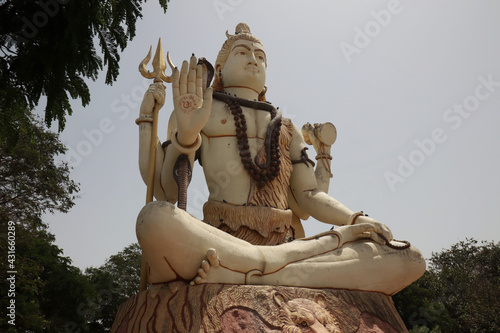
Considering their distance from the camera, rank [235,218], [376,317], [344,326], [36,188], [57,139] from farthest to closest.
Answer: [57,139], [36,188], [235,218], [376,317], [344,326]

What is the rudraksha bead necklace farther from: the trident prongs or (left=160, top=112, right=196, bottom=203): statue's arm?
the trident prongs

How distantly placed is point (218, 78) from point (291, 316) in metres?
3.08

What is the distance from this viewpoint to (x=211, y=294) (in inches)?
150

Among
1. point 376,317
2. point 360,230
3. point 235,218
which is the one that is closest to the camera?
point 376,317

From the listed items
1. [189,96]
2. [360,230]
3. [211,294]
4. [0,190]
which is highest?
→ [0,190]

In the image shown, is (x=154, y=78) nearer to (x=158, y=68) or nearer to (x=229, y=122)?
(x=158, y=68)

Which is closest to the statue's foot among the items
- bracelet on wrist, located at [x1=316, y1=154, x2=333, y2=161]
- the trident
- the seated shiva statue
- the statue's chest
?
the seated shiva statue

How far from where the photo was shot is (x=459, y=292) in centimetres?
1808

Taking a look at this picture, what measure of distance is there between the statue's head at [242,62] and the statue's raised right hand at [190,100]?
1.28 meters

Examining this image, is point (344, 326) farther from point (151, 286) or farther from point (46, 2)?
point (46, 2)

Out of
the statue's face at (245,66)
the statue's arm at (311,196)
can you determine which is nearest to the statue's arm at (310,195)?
the statue's arm at (311,196)

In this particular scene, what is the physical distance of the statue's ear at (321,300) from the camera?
399 centimetres

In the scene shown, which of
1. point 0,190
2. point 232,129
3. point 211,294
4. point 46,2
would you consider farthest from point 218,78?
point 0,190

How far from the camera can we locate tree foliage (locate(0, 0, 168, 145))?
389cm
